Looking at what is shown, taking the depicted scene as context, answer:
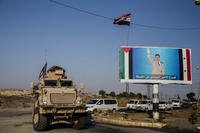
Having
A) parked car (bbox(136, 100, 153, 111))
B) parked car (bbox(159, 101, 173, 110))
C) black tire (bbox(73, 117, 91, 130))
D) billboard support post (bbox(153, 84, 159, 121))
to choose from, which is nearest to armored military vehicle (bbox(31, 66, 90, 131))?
black tire (bbox(73, 117, 91, 130))

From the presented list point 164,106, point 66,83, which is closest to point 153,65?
point 66,83

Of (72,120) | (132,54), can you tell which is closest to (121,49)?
(132,54)

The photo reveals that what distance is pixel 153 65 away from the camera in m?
29.2

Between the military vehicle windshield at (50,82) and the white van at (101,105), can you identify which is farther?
the white van at (101,105)

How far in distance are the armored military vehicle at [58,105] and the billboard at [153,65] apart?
822 cm

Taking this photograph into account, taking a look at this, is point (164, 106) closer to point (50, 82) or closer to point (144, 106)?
point (144, 106)

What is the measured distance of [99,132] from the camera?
18.9m

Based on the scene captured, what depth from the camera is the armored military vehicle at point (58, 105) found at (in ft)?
64.1

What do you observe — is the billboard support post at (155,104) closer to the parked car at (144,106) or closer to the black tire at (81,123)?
the black tire at (81,123)

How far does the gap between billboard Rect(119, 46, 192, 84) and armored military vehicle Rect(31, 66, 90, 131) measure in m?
8.22

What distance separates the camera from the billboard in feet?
95.1

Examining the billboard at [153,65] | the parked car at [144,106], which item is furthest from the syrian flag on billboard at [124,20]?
the parked car at [144,106]

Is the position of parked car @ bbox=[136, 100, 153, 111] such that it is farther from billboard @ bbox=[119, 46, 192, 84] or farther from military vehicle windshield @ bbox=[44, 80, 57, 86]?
military vehicle windshield @ bbox=[44, 80, 57, 86]

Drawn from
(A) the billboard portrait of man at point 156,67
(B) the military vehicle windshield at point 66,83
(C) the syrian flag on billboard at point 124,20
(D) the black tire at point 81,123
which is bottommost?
(D) the black tire at point 81,123
